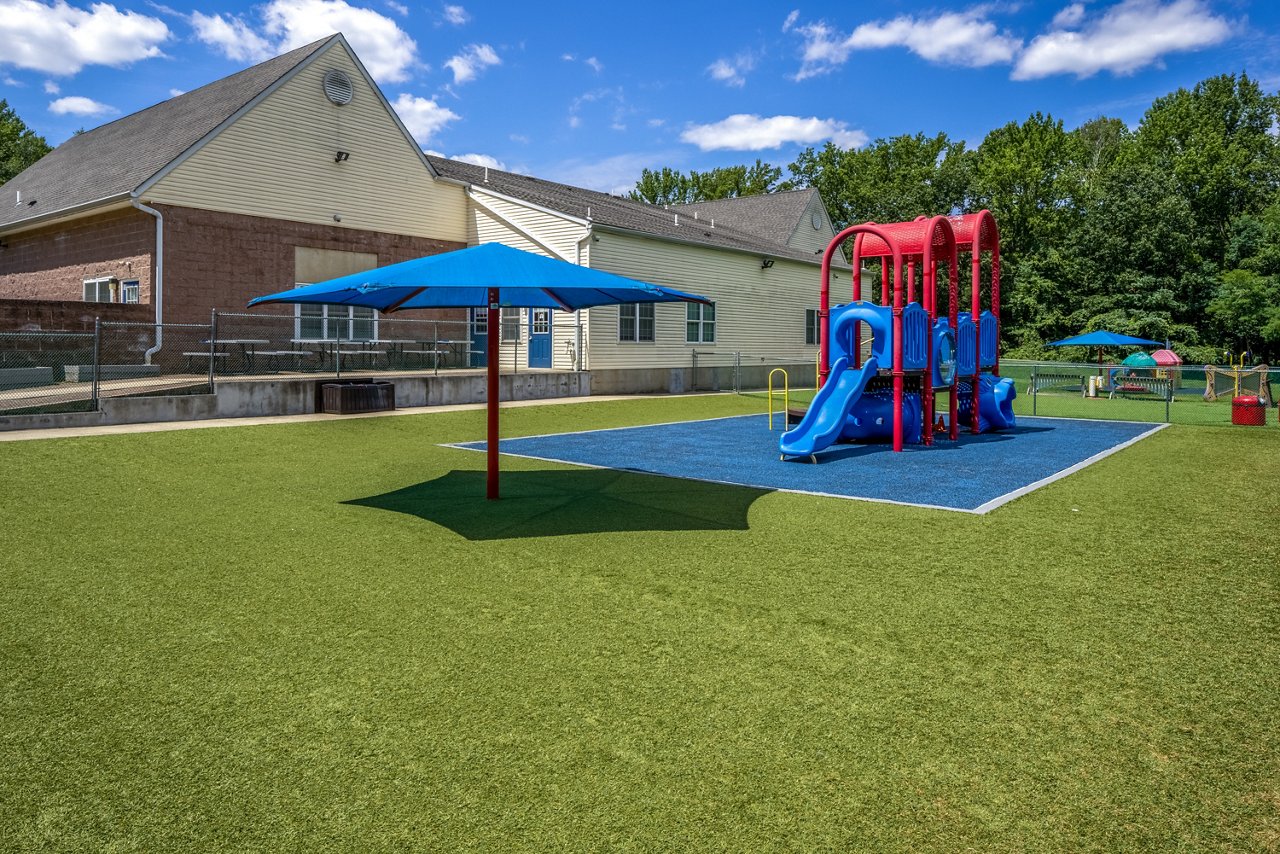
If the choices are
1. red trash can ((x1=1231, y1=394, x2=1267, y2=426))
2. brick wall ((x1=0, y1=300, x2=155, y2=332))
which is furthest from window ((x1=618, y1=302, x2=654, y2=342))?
red trash can ((x1=1231, y1=394, x2=1267, y2=426))

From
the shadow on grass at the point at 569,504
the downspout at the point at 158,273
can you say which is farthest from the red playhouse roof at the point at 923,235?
the downspout at the point at 158,273

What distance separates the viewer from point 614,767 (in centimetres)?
312

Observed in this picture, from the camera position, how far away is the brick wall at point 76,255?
19750mm

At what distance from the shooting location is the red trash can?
18.1 metres

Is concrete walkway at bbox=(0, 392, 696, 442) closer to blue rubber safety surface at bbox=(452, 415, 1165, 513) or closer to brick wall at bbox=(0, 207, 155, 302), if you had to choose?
blue rubber safety surface at bbox=(452, 415, 1165, 513)

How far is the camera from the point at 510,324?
25062mm

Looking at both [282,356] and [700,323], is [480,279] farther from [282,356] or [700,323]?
[700,323]

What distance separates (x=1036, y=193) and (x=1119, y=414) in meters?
35.8

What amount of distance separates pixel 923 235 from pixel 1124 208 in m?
37.3

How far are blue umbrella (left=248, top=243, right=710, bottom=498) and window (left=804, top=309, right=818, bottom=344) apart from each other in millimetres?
25777

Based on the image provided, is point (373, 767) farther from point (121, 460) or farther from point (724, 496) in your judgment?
point (121, 460)

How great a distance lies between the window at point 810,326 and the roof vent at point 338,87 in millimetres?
18803

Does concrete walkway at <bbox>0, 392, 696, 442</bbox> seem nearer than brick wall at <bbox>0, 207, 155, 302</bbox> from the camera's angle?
Yes

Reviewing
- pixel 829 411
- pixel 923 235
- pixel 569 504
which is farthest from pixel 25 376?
pixel 923 235
